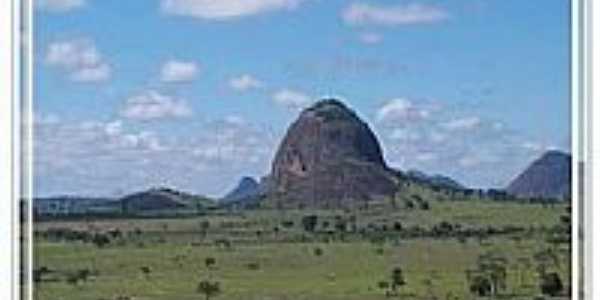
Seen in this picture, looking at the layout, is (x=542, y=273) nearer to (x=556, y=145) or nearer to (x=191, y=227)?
(x=556, y=145)

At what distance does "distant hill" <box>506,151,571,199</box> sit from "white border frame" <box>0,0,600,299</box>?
0.9 inches

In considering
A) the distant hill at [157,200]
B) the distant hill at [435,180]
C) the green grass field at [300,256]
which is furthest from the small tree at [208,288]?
the distant hill at [435,180]

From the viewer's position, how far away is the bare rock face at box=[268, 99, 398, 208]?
1.78 metres

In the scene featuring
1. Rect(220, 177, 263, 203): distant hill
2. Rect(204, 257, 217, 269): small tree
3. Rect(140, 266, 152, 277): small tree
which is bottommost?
Rect(140, 266, 152, 277): small tree

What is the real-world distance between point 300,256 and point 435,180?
12.5 inches

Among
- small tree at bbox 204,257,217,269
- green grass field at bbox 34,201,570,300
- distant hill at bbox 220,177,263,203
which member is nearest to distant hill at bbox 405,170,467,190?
green grass field at bbox 34,201,570,300

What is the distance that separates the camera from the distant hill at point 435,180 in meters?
1.77

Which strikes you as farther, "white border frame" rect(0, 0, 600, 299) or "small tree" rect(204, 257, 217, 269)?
"small tree" rect(204, 257, 217, 269)

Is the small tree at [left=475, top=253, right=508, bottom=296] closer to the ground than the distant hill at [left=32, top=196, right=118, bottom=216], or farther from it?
closer to the ground

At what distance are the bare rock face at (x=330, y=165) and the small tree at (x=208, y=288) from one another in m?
0.21

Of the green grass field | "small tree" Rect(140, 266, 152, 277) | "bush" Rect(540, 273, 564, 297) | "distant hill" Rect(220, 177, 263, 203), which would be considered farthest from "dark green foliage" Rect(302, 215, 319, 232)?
"bush" Rect(540, 273, 564, 297)

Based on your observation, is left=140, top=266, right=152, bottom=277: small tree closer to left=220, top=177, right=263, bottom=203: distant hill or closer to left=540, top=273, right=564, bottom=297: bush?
left=220, top=177, right=263, bottom=203: distant hill

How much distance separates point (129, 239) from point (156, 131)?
23cm
